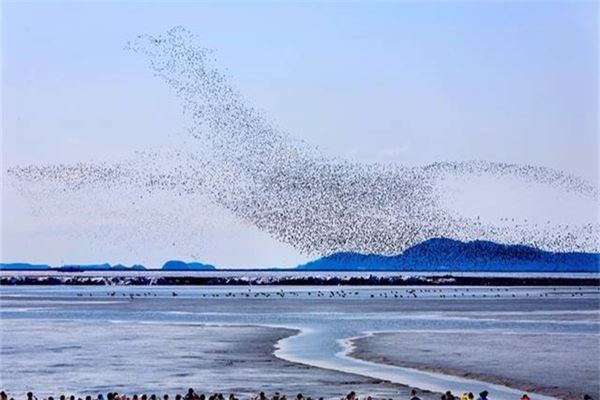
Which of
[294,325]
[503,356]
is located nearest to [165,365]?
[503,356]

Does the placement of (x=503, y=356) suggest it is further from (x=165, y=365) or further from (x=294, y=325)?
(x=294, y=325)

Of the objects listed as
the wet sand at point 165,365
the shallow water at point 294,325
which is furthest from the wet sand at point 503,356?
the wet sand at point 165,365

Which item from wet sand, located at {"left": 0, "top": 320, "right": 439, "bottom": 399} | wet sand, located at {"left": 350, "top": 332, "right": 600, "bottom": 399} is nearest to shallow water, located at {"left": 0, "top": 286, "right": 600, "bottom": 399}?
wet sand, located at {"left": 0, "top": 320, "right": 439, "bottom": 399}

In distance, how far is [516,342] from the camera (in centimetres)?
5941

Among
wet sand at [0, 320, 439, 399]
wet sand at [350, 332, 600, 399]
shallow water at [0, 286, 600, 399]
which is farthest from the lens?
shallow water at [0, 286, 600, 399]

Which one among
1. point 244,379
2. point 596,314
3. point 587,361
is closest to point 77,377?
point 244,379

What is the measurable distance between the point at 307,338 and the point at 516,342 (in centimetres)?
1119

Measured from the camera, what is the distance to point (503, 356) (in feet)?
170

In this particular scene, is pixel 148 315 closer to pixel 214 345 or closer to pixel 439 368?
pixel 214 345

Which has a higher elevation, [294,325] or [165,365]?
[294,325]

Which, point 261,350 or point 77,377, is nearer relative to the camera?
point 77,377

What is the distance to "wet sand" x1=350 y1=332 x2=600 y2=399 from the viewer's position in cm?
4306

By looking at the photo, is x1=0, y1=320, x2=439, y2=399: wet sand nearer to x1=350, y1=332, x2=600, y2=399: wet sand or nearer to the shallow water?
the shallow water

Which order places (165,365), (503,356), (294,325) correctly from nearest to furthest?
(165,365) → (503,356) → (294,325)
